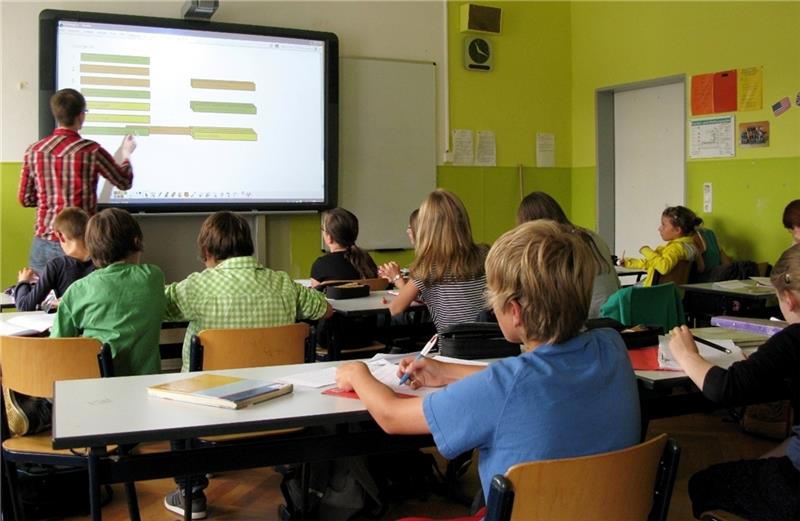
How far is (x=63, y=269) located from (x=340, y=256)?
1407 millimetres

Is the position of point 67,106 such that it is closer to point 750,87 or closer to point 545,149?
point 545,149

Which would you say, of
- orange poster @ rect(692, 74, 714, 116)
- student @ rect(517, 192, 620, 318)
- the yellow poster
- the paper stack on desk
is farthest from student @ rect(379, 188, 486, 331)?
orange poster @ rect(692, 74, 714, 116)

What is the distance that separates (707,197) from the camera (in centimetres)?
639

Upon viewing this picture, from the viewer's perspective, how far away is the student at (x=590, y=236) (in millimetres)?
3615

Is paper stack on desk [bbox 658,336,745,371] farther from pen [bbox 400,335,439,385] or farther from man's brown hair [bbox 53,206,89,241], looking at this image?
man's brown hair [bbox 53,206,89,241]

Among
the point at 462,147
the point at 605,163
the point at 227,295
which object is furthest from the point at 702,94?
the point at 227,295

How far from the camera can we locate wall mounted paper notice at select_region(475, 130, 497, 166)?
7.21 m

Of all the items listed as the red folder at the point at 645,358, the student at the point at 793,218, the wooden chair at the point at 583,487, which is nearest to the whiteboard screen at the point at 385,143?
the student at the point at 793,218

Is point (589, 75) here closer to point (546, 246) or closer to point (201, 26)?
point (201, 26)

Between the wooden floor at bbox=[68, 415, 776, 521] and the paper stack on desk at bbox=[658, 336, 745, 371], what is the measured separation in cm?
91

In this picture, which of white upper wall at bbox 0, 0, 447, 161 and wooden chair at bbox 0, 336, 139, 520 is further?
white upper wall at bbox 0, 0, 447, 161

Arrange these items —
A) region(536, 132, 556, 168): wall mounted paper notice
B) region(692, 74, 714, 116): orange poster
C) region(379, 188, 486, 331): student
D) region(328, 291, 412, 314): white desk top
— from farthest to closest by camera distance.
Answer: region(536, 132, 556, 168): wall mounted paper notice < region(692, 74, 714, 116): orange poster < region(328, 291, 412, 314): white desk top < region(379, 188, 486, 331): student

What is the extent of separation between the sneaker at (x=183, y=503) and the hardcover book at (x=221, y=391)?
3.89 feet

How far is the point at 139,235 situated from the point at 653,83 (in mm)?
5136
